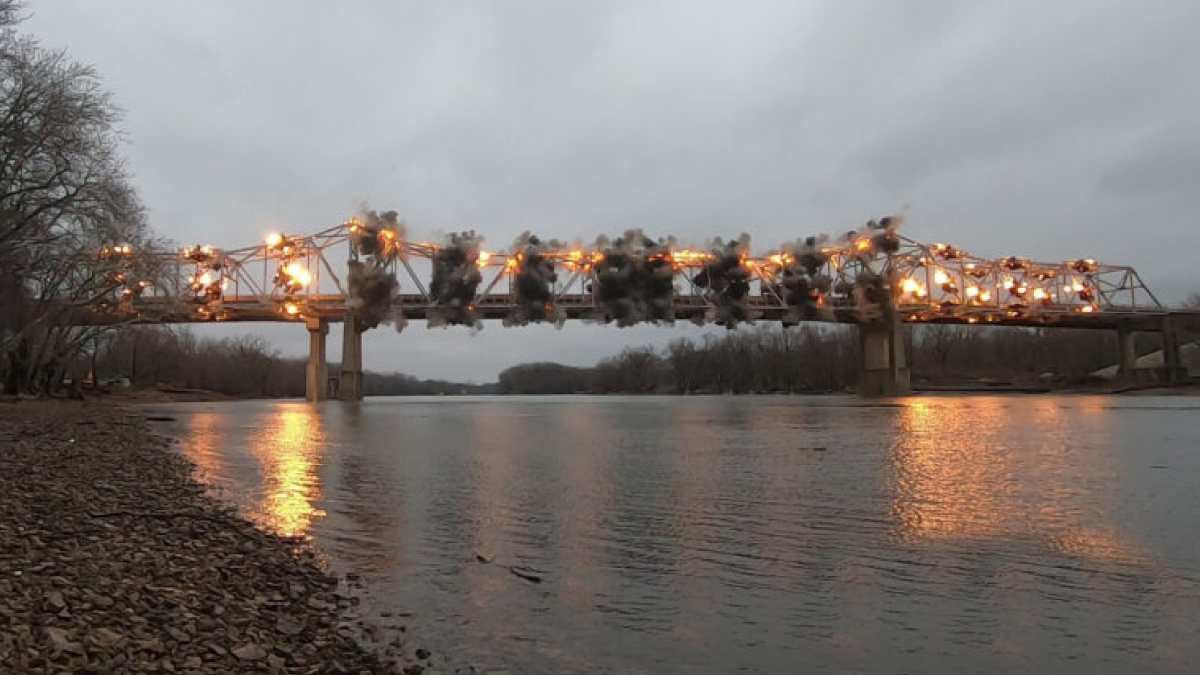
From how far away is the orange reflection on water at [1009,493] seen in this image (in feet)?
43.7

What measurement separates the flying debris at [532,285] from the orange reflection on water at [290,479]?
6703cm

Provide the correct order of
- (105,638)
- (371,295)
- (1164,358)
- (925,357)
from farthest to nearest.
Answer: (925,357) → (1164,358) → (371,295) → (105,638)

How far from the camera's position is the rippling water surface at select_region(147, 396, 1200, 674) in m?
8.11

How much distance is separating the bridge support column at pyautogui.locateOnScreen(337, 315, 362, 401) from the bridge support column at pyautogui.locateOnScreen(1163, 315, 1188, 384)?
109147mm

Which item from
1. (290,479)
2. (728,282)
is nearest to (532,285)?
(728,282)

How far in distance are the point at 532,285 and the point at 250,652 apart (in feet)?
334

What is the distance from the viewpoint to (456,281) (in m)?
107

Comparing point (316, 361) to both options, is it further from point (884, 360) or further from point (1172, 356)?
point (1172, 356)

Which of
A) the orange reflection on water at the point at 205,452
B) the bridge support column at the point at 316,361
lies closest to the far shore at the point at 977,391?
the bridge support column at the point at 316,361

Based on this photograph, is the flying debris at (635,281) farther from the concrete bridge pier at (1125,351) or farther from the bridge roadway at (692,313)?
the concrete bridge pier at (1125,351)

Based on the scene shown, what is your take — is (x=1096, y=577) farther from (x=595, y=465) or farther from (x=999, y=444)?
(x=999, y=444)

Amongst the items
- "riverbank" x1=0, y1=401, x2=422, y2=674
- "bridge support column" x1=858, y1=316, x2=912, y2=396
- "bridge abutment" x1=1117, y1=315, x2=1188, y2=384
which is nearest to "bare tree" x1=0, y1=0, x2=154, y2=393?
"riverbank" x1=0, y1=401, x2=422, y2=674

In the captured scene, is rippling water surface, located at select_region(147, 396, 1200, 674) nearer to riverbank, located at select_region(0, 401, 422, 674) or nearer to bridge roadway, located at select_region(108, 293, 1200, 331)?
riverbank, located at select_region(0, 401, 422, 674)

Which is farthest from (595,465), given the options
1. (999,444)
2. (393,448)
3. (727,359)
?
(727,359)
